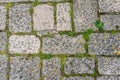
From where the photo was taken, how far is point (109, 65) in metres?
2.95

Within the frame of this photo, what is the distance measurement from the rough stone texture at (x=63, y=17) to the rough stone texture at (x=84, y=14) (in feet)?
0.26

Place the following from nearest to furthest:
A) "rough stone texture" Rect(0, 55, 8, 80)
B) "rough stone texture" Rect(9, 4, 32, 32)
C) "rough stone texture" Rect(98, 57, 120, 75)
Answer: "rough stone texture" Rect(98, 57, 120, 75) < "rough stone texture" Rect(0, 55, 8, 80) < "rough stone texture" Rect(9, 4, 32, 32)

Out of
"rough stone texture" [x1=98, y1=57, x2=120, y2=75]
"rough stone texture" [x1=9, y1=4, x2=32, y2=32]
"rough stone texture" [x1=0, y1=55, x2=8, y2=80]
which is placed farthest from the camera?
"rough stone texture" [x1=9, y1=4, x2=32, y2=32]

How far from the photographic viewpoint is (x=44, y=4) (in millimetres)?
3205

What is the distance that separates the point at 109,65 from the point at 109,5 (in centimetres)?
68

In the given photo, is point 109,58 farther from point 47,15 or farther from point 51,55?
point 47,15

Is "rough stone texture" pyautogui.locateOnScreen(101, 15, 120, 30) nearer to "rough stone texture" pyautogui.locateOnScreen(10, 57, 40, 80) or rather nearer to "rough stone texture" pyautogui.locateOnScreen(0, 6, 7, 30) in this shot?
"rough stone texture" pyautogui.locateOnScreen(10, 57, 40, 80)

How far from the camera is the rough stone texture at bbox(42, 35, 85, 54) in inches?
119

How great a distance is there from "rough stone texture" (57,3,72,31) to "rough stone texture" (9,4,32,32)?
1.11 feet

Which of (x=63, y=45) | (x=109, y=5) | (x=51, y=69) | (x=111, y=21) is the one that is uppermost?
(x=109, y=5)

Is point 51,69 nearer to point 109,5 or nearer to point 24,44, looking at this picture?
point 24,44


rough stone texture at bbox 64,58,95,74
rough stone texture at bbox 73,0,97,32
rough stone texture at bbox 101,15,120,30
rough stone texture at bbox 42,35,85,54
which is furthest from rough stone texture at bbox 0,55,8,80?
rough stone texture at bbox 101,15,120,30

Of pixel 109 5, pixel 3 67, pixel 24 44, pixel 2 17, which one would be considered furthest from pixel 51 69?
pixel 109 5

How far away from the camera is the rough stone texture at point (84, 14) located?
3.09 m
